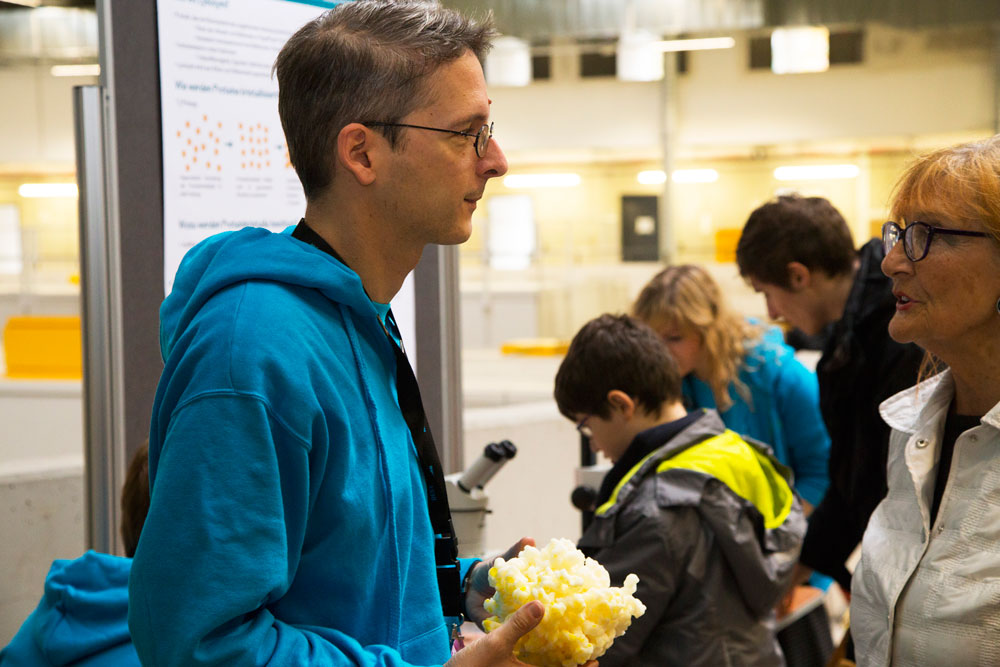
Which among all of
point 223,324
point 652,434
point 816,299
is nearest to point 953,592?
point 652,434

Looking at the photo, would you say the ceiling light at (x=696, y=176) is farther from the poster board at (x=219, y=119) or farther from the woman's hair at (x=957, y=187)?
the woman's hair at (x=957, y=187)

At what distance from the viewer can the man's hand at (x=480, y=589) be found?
124 centimetres

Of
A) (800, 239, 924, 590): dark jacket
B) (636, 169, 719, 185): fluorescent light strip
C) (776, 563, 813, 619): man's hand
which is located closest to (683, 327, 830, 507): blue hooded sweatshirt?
(776, 563, 813, 619): man's hand

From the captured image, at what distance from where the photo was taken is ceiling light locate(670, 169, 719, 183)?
14344 mm

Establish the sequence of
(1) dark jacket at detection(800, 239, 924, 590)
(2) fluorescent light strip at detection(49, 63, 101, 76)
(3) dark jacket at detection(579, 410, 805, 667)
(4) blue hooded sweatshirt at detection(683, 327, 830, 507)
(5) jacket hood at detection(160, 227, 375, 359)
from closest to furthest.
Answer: (5) jacket hood at detection(160, 227, 375, 359)
(3) dark jacket at detection(579, 410, 805, 667)
(1) dark jacket at detection(800, 239, 924, 590)
(4) blue hooded sweatshirt at detection(683, 327, 830, 507)
(2) fluorescent light strip at detection(49, 63, 101, 76)

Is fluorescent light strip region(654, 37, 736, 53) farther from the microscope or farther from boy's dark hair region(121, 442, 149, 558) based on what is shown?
boy's dark hair region(121, 442, 149, 558)

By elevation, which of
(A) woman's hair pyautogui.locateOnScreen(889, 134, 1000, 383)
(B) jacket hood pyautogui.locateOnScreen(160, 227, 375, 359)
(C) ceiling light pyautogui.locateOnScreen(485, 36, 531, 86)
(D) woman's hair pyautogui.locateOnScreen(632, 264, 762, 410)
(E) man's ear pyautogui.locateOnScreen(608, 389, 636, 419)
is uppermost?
(C) ceiling light pyautogui.locateOnScreen(485, 36, 531, 86)

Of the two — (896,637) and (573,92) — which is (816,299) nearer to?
(896,637)

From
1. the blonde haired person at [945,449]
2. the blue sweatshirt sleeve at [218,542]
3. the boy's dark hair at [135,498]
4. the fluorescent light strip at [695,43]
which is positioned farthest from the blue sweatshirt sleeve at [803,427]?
the fluorescent light strip at [695,43]

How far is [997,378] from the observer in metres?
1.53

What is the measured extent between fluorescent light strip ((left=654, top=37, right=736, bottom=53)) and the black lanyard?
11.9m

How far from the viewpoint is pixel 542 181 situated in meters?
15.0

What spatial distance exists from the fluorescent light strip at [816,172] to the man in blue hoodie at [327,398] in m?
13.3

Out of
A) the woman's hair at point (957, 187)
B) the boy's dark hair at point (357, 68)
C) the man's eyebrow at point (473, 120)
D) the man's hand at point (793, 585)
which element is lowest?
the man's hand at point (793, 585)
